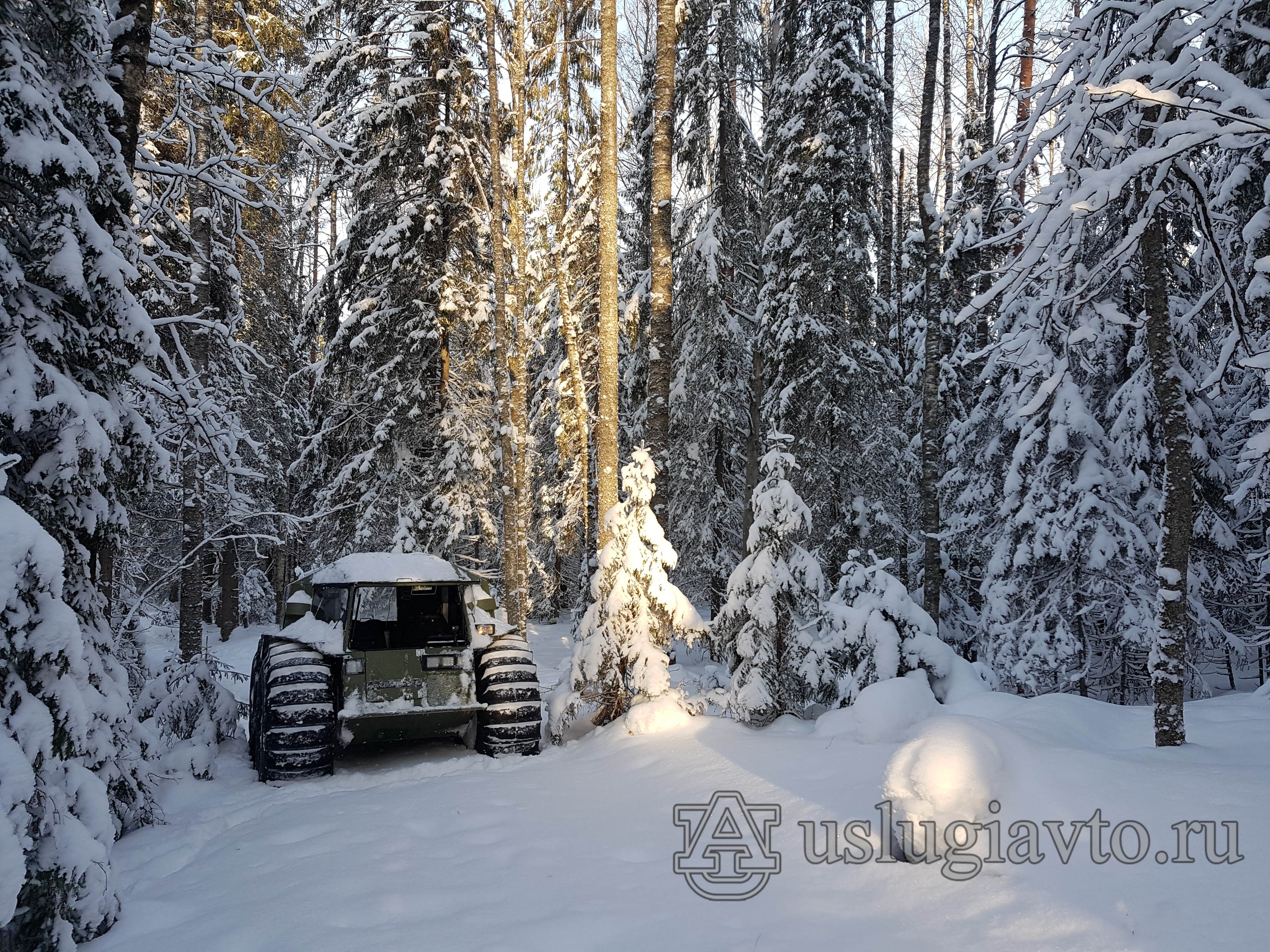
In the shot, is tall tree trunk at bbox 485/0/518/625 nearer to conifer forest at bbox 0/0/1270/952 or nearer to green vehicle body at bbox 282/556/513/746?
conifer forest at bbox 0/0/1270/952

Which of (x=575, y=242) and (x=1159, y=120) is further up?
(x=575, y=242)

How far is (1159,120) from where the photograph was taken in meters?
5.02

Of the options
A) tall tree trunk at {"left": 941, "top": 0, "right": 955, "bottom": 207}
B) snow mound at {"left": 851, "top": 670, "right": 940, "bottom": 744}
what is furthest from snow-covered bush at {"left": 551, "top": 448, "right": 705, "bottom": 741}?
tall tree trunk at {"left": 941, "top": 0, "right": 955, "bottom": 207}

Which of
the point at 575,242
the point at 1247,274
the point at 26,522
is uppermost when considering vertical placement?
the point at 575,242

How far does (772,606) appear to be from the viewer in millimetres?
7492

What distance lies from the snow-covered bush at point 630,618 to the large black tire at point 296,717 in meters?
2.35

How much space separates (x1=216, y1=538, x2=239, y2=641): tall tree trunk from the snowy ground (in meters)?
15.6

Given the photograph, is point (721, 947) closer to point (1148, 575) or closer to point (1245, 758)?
point (1245, 758)

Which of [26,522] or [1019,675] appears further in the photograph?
[1019,675]

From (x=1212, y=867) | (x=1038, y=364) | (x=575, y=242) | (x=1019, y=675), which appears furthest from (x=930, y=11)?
(x=1212, y=867)

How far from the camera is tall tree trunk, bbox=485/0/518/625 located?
1275cm

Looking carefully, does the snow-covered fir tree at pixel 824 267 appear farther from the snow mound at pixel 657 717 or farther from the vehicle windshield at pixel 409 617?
the vehicle windshield at pixel 409 617

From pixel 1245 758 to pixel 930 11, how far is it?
42.5 feet

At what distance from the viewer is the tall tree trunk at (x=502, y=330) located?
12750 millimetres
